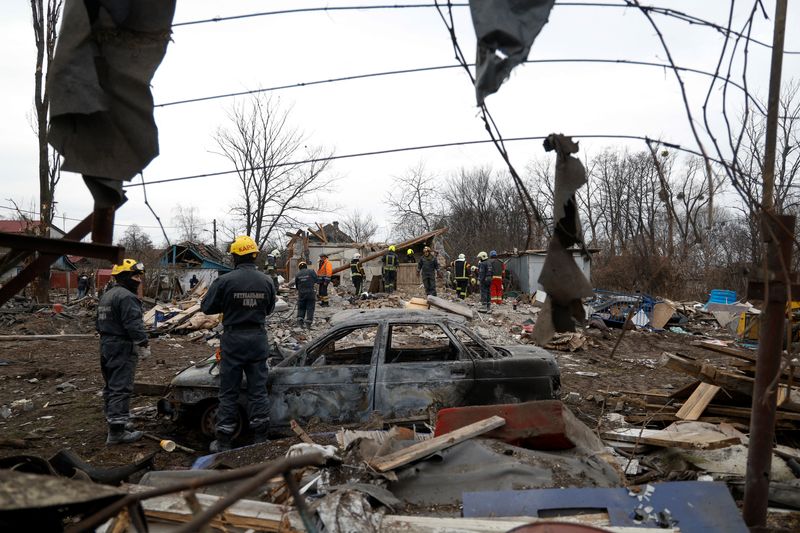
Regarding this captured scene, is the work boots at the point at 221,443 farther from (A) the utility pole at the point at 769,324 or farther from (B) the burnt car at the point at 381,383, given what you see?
(A) the utility pole at the point at 769,324

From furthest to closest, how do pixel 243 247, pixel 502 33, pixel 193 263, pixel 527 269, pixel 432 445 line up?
pixel 193 263, pixel 527 269, pixel 243 247, pixel 432 445, pixel 502 33

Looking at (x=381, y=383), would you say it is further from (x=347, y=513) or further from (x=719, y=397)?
(x=719, y=397)

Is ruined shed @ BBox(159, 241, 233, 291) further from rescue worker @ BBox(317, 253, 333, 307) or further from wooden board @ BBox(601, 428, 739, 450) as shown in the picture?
wooden board @ BBox(601, 428, 739, 450)

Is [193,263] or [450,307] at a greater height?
[193,263]

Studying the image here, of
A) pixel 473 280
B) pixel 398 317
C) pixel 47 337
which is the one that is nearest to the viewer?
pixel 398 317

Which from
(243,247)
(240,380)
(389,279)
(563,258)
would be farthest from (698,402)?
(389,279)

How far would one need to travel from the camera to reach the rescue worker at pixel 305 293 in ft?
41.9

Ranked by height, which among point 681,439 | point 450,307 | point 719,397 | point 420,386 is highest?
point 450,307

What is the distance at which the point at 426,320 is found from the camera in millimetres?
5602

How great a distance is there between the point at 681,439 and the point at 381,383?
2707mm

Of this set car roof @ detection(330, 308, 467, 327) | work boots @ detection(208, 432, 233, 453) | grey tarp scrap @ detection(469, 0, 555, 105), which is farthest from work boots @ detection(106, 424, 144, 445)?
grey tarp scrap @ detection(469, 0, 555, 105)

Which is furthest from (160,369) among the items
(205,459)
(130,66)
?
(130,66)

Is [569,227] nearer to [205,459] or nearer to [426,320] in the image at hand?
[426,320]

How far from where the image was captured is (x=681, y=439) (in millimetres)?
4211
